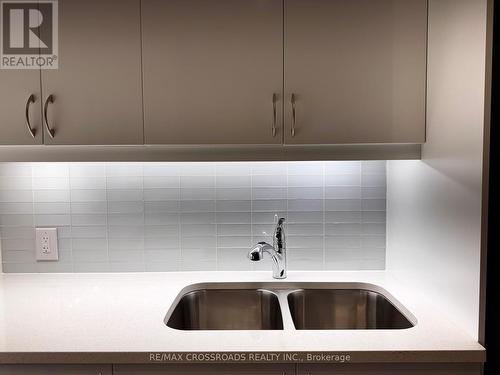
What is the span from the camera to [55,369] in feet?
4.32

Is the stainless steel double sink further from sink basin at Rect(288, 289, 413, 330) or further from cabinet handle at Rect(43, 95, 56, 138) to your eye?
cabinet handle at Rect(43, 95, 56, 138)

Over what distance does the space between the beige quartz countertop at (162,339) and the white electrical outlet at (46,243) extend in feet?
0.91

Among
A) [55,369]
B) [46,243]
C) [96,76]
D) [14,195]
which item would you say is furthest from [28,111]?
[55,369]


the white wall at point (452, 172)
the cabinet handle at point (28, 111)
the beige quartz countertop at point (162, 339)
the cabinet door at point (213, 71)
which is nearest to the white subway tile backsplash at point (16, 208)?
the beige quartz countertop at point (162, 339)

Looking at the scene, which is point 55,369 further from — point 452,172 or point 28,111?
point 452,172

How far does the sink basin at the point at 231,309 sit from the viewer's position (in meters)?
1.86

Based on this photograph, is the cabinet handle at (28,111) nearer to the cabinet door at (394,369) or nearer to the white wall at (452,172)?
the cabinet door at (394,369)

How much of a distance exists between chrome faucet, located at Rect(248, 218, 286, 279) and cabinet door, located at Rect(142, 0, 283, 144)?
0.46m

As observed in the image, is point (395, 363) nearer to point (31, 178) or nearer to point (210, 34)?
point (210, 34)

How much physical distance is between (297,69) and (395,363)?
0.98 metres

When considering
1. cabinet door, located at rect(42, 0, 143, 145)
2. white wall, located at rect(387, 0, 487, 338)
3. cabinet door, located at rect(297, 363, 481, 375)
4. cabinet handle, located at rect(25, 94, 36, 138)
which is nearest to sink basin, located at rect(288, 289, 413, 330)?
white wall, located at rect(387, 0, 487, 338)

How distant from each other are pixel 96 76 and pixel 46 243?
0.81 meters

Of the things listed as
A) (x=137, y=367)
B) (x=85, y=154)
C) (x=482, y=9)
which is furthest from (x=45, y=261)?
(x=482, y=9)

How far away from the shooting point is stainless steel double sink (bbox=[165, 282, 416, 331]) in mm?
1852
